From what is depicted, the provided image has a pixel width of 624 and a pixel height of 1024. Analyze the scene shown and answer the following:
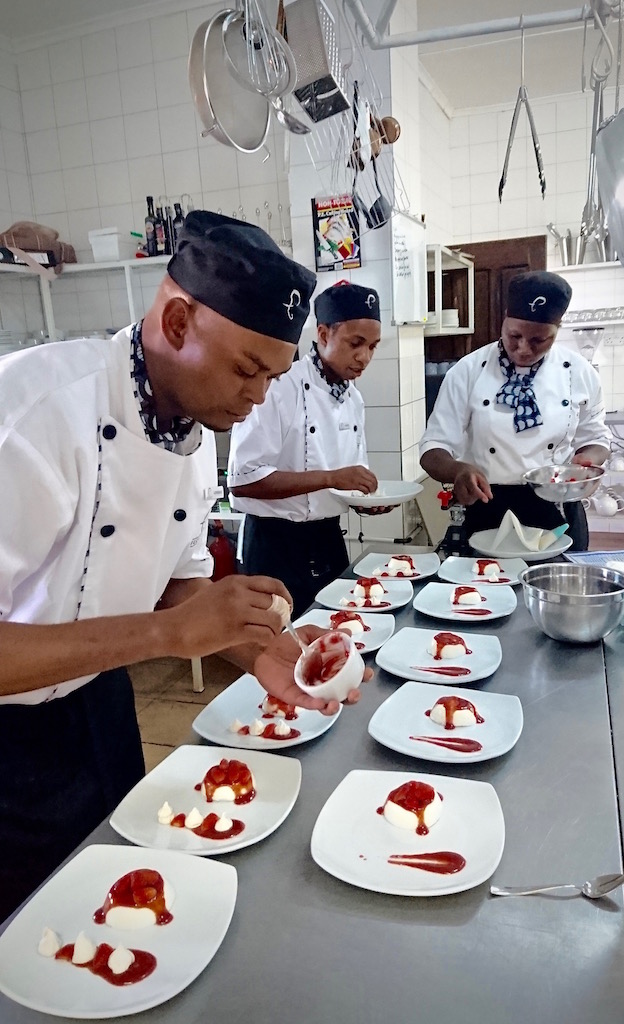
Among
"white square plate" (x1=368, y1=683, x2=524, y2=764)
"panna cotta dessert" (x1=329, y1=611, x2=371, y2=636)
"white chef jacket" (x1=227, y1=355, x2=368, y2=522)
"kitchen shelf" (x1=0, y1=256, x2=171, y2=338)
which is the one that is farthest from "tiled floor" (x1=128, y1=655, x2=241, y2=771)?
"kitchen shelf" (x1=0, y1=256, x2=171, y2=338)

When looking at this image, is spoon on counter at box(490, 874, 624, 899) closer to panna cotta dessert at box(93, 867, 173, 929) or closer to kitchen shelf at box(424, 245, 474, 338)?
panna cotta dessert at box(93, 867, 173, 929)

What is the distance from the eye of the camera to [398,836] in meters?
0.99

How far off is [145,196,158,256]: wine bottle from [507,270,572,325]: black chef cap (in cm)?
215

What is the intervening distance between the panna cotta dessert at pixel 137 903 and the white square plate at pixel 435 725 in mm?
465

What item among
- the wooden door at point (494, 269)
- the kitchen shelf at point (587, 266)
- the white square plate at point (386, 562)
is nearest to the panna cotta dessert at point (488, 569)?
the white square plate at point (386, 562)

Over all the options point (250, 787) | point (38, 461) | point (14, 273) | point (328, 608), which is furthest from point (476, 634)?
point (14, 273)

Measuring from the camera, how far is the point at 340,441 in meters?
2.68

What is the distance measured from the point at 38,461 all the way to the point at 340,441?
1.75m

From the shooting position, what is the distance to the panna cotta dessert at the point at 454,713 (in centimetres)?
126

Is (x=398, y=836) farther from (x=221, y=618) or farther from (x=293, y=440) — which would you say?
(x=293, y=440)

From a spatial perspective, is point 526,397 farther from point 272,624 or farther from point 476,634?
point 272,624

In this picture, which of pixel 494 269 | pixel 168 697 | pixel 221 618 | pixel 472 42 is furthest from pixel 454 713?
pixel 494 269

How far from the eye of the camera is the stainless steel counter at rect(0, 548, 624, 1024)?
74 cm

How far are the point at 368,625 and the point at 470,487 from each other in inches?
31.0
